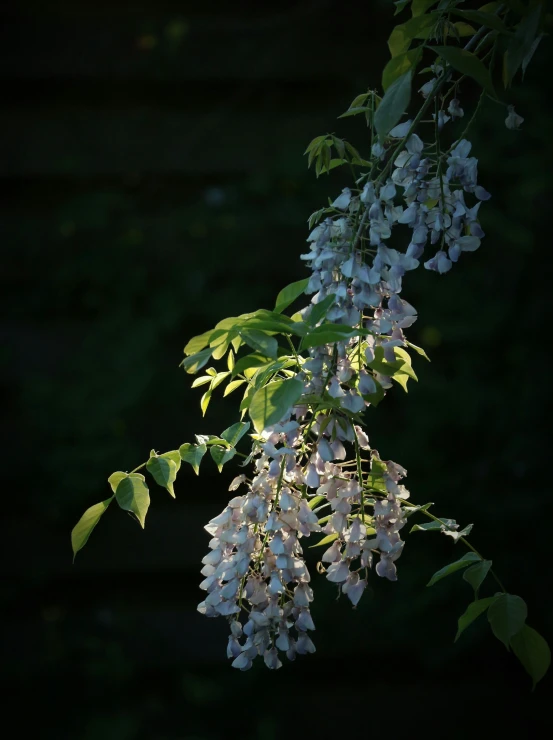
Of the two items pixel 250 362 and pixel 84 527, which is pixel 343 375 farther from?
pixel 84 527

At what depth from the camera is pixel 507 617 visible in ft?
1.73

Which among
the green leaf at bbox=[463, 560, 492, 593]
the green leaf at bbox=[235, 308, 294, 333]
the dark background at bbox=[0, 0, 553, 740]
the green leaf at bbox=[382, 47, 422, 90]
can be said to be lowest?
the green leaf at bbox=[463, 560, 492, 593]

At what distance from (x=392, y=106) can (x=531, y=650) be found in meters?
0.37

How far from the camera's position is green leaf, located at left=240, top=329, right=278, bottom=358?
18.8 inches

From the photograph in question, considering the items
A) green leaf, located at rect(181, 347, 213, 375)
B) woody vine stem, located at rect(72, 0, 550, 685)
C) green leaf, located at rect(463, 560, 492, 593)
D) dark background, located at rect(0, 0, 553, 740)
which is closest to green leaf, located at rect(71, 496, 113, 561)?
woody vine stem, located at rect(72, 0, 550, 685)

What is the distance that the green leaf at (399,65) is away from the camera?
48cm

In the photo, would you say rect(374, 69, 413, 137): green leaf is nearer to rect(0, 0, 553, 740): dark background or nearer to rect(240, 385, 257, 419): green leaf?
rect(240, 385, 257, 419): green leaf

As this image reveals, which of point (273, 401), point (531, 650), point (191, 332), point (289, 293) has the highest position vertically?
point (191, 332)

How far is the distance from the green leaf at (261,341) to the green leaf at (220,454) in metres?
0.09

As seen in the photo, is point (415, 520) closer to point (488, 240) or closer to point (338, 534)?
point (488, 240)

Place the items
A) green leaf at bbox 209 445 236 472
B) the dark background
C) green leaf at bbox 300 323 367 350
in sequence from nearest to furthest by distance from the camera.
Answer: green leaf at bbox 300 323 367 350, green leaf at bbox 209 445 236 472, the dark background

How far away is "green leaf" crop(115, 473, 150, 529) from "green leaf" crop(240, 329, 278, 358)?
137mm

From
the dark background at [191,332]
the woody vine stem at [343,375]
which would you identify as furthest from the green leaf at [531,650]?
the dark background at [191,332]

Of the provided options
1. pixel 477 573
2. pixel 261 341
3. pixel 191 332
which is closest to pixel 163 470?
pixel 261 341
